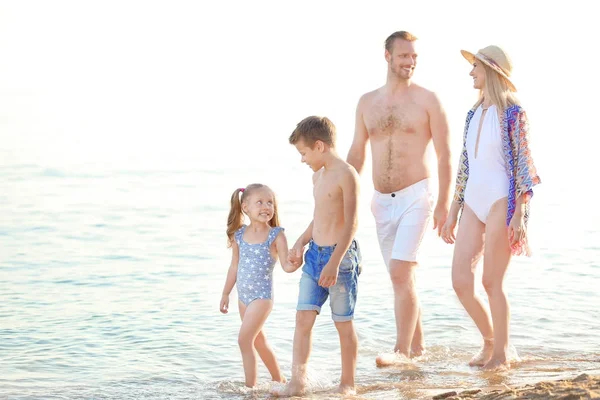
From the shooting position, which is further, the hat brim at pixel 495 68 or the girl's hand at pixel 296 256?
the hat brim at pixel 495 68

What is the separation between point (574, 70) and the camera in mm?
36312

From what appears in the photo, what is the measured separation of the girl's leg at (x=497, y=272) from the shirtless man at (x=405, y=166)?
58 centimetres

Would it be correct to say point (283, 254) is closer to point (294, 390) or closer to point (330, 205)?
point (330, 205)

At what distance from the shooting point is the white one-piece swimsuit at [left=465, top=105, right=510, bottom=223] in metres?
6.43

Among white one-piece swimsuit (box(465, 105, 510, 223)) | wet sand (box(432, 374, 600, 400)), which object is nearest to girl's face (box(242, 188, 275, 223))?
white one-piece swimsuit (box(465, 105, 510, 223))

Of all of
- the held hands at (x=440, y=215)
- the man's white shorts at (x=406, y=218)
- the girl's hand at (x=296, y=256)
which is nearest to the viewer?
the girl's hand at (x=296, y=256)

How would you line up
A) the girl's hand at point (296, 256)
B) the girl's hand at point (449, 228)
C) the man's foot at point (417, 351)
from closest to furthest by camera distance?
the girl's hand at point (296, 256) → the girl's hand at point (449, 228) → the man's foot at point (417, 351)

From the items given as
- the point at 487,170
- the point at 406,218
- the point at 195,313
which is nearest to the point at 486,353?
the point at 406,218

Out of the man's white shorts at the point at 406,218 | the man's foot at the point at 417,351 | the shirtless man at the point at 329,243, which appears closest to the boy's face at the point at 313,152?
the shirtless man at the point at 329,243

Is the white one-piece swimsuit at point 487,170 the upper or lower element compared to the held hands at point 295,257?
upper

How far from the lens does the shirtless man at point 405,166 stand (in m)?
6.89

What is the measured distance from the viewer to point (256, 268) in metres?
6.45

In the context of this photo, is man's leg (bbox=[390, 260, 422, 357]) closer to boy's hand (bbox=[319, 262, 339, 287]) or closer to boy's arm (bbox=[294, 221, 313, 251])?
boy's arm (bbox=[294, 221, 313, 251])

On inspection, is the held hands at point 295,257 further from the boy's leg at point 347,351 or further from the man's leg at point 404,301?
the man's leg at point 404,301
